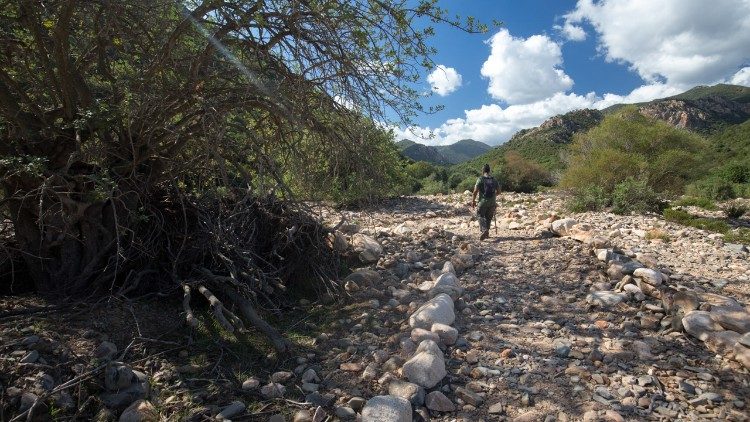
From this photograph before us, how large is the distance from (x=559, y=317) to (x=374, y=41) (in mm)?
2977

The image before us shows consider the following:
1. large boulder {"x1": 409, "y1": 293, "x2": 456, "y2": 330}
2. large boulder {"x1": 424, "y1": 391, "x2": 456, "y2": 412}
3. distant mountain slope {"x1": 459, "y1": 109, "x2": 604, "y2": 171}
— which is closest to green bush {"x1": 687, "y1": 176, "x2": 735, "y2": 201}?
large boulder {"x1": 409, "y1": 293, "x2": 456, "y2": 330}

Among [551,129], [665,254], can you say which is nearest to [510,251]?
[665,254]

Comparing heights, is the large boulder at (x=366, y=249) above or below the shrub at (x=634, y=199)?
below

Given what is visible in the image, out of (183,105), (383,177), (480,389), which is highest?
(183,105)

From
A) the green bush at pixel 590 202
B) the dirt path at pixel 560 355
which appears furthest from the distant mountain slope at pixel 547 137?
the dirt path at pixel 560 355

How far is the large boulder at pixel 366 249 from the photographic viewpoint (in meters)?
5.42

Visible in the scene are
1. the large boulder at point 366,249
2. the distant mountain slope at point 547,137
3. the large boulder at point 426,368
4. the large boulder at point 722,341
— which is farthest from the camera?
the distant mountain slope at point 547,137

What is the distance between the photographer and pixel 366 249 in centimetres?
553

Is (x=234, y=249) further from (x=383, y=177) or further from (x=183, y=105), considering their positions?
(x=383, y=177)

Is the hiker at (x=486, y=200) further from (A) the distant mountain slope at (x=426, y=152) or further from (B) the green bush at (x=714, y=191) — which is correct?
(B) the green bush at (x=714, y=191)

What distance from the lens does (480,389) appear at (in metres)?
2.60

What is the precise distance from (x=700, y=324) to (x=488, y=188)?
4768 mm

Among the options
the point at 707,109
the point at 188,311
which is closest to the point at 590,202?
the point at 188,311

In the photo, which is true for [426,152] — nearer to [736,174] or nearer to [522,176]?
[522,176]
